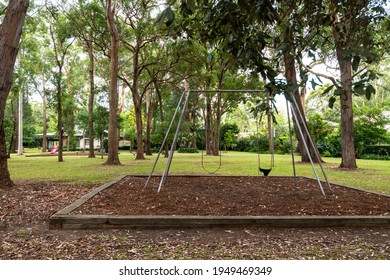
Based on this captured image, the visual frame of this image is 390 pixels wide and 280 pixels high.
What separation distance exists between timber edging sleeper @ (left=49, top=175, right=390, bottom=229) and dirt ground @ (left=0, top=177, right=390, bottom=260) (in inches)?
3.2

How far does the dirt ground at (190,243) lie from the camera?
10.2 feet

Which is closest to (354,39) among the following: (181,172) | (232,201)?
(232,201)

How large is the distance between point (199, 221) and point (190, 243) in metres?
0.58

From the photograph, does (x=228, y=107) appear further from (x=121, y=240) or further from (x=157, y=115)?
(x=121, y=240)

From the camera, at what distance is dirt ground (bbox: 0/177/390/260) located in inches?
122

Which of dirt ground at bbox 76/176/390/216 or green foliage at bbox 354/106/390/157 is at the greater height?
green foliage at bbox 354/106/390/157

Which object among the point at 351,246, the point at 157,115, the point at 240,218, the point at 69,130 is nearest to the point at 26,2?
the point at 240,218

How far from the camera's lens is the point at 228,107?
27.8 meters

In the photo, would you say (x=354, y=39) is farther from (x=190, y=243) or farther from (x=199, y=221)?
(x=190, y=243)

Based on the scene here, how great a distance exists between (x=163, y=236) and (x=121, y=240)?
0.47m

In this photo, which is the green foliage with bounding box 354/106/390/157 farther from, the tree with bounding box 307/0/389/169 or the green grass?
the tree with bounding box 307/0/389/169

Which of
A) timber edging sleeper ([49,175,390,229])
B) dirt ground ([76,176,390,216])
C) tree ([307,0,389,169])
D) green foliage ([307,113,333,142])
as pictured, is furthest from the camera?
green foliage ([307,113,333,142])

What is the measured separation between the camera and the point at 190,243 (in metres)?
3.43

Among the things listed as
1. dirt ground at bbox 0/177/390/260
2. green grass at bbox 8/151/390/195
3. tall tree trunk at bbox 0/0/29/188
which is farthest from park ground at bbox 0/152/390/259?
green grass at bbox 8/151/390/195
